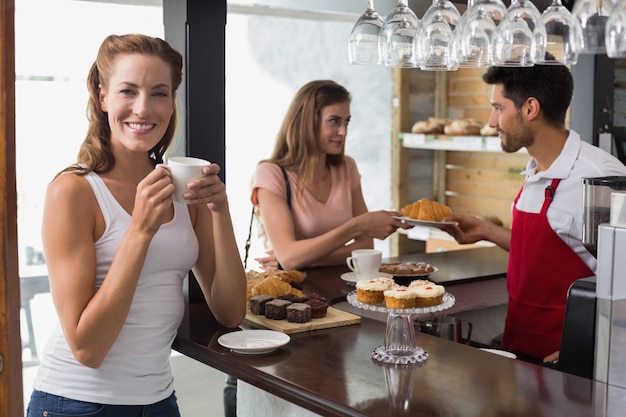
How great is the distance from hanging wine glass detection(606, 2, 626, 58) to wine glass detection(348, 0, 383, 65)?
2.64ft

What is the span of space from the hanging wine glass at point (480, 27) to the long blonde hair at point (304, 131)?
1684 millimetres

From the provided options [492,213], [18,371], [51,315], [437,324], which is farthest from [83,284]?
[492,213]

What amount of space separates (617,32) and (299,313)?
1238 mm

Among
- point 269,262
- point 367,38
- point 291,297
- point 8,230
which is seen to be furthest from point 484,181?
point 8,230

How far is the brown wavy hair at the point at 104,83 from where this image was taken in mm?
2150

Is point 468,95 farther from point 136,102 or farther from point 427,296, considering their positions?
point 136,102

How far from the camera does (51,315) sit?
15.8 ft

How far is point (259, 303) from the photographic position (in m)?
2.57

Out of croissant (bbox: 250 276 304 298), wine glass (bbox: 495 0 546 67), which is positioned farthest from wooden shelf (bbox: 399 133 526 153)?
wine glass (bbox: 495 0 546 67)

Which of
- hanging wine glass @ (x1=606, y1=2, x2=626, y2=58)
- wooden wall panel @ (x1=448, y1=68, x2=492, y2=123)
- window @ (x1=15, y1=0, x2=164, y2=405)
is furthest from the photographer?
wooden wall panel @ (x1=448, y1=68, x2=492, y2=123)

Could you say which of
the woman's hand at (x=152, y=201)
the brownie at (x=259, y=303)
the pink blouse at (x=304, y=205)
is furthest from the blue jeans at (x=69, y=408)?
the pink blouse at (x=304, y=205)

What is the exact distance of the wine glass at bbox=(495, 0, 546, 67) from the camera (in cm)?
207

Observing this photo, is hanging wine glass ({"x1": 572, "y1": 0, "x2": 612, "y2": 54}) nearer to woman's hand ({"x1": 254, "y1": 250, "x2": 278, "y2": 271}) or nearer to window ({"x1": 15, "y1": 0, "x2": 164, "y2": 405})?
woman's hand ({"x1": 254, "y1": 250, "x2": 278, "y2": 271})

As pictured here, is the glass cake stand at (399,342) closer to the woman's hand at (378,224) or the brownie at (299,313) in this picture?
the brownie at (299,313)
